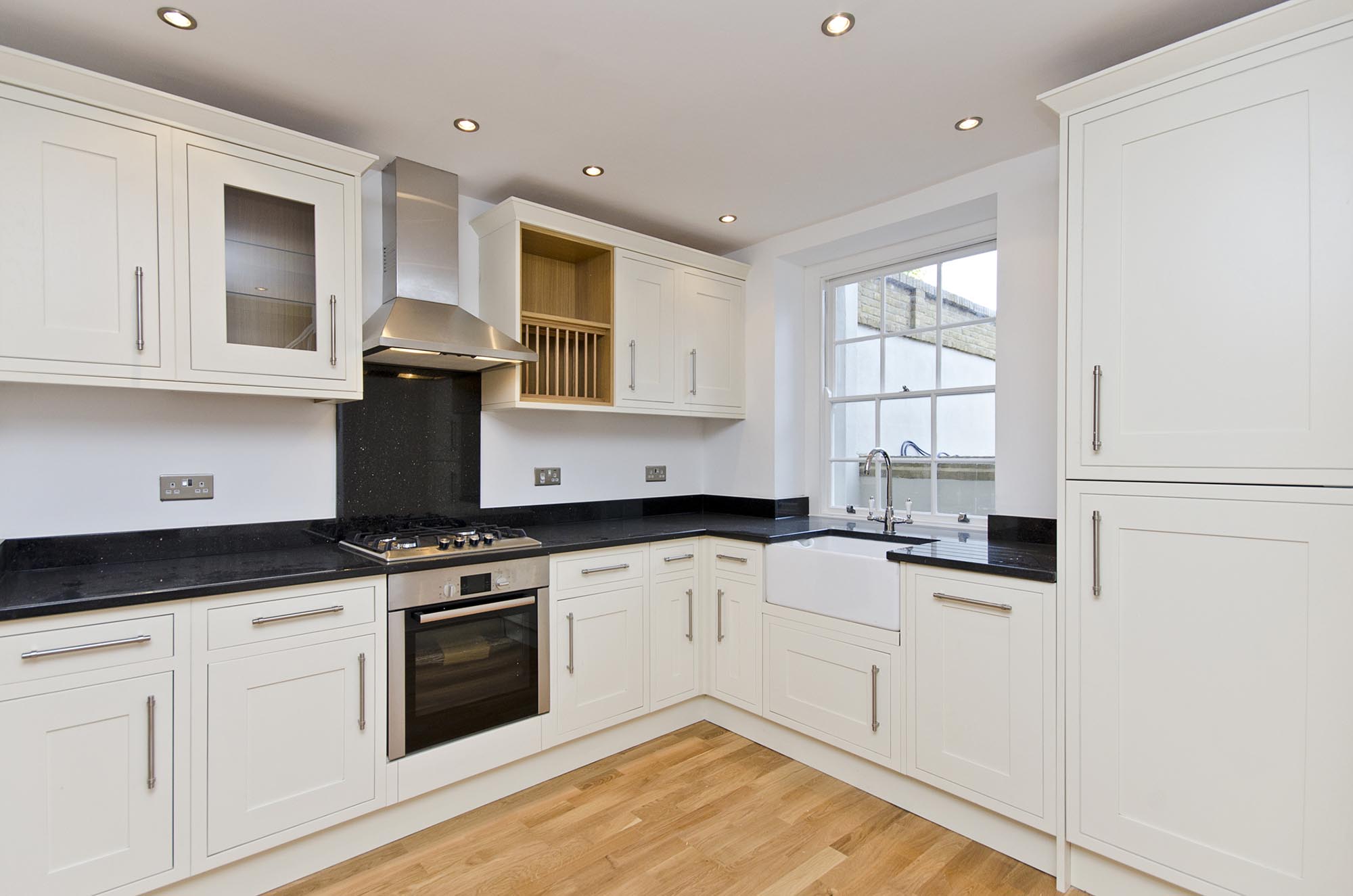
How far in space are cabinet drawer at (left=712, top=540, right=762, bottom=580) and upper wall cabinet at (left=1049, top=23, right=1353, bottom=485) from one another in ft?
4.38

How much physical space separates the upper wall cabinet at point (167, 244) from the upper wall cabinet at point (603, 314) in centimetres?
66

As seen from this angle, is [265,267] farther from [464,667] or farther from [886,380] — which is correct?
[886,380]

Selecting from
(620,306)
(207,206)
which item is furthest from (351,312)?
(620,306)

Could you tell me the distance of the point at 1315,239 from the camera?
5.10ft

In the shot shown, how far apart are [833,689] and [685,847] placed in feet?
2.69

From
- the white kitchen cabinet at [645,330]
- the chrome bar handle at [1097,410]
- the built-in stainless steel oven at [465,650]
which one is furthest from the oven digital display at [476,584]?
the chrome bar handle at [1097,410]

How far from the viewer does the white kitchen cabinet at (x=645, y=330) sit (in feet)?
10.2

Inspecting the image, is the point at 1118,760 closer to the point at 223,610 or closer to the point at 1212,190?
the point at 1212,190

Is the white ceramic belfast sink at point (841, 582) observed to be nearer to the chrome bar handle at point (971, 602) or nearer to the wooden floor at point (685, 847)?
the chrome bar handle at point (971, 602)

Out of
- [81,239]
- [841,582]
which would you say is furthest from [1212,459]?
[81,239]

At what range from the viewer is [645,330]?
10.5ft

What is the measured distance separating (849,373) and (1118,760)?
7.19 ft

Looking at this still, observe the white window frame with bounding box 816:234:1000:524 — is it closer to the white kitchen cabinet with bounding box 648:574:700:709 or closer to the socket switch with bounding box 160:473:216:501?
the white kitchen cabinet with bounding box 648:574:700:709

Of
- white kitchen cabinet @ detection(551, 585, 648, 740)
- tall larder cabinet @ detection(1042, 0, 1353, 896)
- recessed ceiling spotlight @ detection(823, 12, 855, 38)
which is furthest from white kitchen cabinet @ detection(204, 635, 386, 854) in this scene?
recessed ceiling spotlight @ detection(823, 12, 855, 38)
